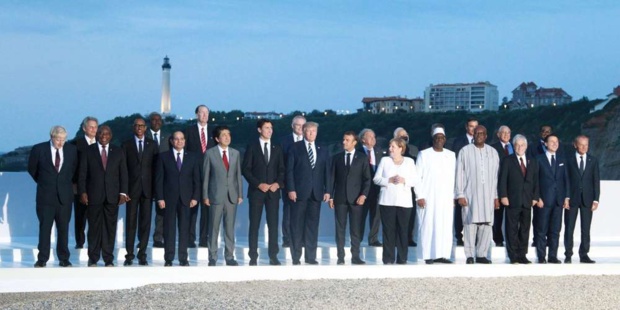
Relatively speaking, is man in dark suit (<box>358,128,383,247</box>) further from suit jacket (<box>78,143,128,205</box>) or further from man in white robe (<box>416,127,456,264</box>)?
suit jacket (<box>78,143,128,205</box>)

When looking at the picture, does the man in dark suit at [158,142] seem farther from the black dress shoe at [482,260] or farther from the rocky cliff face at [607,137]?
the rocky cliff face at [607,137]

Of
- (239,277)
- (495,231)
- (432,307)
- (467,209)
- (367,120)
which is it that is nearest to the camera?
A: (432,307)

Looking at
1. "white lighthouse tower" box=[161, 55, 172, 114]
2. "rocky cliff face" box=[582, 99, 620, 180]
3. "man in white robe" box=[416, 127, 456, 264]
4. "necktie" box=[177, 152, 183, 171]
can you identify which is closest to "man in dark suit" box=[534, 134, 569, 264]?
"man in white robe" box=[416, 127, 456, 264]

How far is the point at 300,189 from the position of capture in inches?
428

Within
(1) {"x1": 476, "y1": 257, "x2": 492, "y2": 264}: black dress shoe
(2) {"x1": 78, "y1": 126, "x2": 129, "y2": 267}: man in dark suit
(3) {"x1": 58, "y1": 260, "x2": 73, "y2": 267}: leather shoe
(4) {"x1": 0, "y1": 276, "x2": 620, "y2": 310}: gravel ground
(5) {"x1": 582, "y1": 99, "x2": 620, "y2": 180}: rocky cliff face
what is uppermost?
(5) {"x1": 582, "y1": 99, "x2": 620, "y2": 180}: rocky cliff face

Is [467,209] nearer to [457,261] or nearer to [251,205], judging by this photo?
[457,261]

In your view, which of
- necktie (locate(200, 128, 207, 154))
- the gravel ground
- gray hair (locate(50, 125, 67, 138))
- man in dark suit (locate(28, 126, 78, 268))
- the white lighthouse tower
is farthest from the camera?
the white lighthouse tower

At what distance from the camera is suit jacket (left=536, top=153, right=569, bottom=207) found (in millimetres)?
11367

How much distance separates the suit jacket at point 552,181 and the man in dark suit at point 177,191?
4052 mm

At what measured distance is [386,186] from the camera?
10820mm

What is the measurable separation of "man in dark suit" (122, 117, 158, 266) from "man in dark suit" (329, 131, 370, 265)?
2048 mm

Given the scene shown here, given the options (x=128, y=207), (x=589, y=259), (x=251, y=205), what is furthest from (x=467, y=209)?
(x=128, y=207)

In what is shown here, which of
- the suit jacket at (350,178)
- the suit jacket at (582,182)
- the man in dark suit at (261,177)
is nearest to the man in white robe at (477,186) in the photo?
the suit jacket at (582,182)

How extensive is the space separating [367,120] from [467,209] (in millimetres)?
83582
